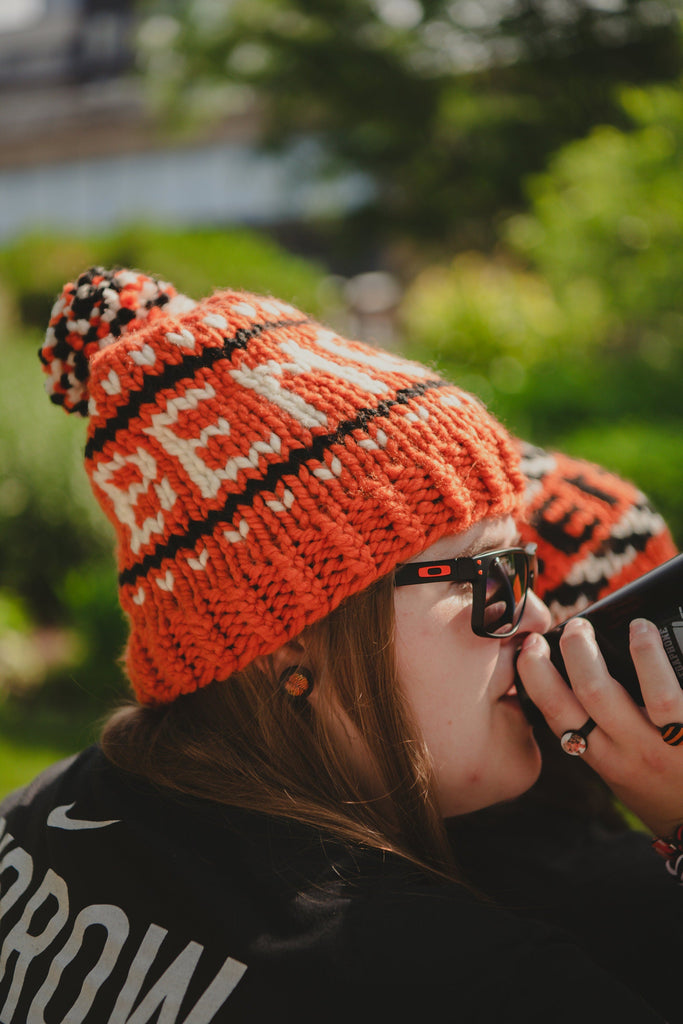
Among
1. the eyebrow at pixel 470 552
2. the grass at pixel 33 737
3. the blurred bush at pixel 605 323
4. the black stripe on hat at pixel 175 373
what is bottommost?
the grass at pixel 33 737

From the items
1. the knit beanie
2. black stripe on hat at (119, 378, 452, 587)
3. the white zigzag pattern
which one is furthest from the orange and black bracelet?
the white zigzag pattern

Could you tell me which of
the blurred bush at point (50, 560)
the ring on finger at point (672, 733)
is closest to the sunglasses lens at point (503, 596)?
the ring on finger at point (672, 733)

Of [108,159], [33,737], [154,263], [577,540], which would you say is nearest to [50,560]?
[33,737]

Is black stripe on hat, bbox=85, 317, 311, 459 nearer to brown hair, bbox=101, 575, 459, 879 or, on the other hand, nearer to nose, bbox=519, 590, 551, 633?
brown hair, bbox=101, 575, 459, 879

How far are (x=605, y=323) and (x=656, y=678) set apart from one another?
21.1ft

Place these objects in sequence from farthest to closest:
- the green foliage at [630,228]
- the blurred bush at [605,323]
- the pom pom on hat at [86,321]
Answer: the green foliage at [630,228] < the blurred bush at [605,323] < the pom pom on hat at [86,321]

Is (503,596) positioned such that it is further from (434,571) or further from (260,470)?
(260,470)

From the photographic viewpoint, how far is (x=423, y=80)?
46.3ft

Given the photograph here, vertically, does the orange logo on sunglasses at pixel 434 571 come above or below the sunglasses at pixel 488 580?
above

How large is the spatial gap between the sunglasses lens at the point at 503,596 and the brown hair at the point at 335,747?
0.71ft

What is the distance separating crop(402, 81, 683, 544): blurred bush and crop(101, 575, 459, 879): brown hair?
247 centimetres

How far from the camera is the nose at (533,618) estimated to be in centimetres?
174

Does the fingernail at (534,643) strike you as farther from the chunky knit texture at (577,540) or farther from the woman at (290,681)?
the chunky knit texture at (577,540)

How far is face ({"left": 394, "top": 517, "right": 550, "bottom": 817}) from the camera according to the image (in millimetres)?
1572
